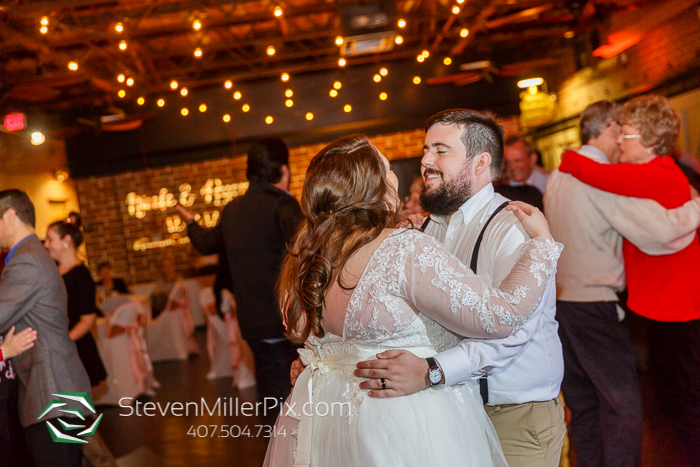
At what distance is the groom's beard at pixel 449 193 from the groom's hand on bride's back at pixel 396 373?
21.9 inches

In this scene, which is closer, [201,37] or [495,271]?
[495,271]

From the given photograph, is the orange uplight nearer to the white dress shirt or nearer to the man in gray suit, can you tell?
the white dress shirt

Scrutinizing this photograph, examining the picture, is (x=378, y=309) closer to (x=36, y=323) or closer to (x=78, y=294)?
(x=36, y=323)

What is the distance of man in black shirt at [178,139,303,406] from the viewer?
10.4 feet

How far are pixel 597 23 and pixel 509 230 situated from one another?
23.7 feet

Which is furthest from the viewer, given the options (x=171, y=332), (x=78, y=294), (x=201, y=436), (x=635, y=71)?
(x=171, y=332)

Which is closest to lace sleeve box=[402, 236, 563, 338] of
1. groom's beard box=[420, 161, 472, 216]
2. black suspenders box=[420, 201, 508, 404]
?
black suspenders box=[420, 201, 508, 404]

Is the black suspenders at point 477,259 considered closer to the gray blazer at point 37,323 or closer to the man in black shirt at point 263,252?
the man in black shirt at point 263,252

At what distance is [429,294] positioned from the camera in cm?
149

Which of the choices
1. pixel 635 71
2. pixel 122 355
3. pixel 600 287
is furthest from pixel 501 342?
pixel 635 71

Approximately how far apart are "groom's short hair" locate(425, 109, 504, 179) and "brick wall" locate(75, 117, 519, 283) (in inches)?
329

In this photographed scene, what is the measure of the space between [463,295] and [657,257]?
179 cm

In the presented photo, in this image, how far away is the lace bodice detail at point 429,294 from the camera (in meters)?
1.47

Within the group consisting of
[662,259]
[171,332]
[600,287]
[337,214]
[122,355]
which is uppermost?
[337,214]
